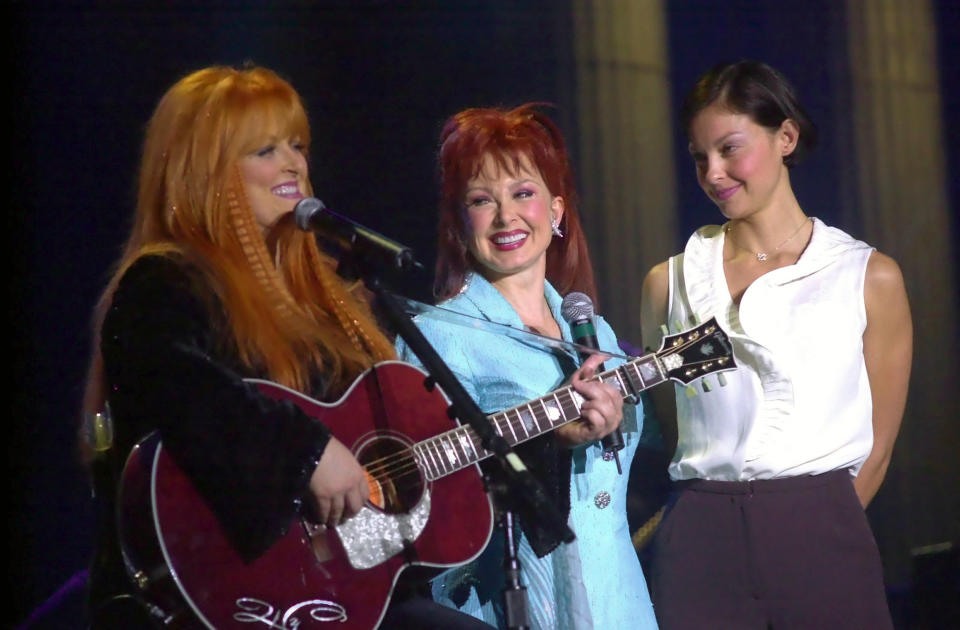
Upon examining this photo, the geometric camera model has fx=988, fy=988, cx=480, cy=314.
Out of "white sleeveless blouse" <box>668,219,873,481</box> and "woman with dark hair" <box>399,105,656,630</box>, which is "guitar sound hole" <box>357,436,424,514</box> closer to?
"woman with dark hair" <box>399,105,656,630</box>

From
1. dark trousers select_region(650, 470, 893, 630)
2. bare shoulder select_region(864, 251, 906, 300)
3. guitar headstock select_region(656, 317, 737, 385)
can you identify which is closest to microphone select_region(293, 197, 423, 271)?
guitar headstock select_region(656, 317, 737, 385)

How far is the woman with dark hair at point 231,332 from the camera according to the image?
187cm

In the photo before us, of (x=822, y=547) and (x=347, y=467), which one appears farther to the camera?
(x=822, y=547)

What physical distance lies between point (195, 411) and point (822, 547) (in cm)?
151

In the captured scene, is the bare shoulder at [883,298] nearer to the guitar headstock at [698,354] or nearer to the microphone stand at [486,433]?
the guitar headstock at [698,354]

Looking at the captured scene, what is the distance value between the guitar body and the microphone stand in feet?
0.74

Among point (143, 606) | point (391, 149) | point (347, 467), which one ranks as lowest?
point (143, 606)

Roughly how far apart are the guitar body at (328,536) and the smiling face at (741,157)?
102 cm

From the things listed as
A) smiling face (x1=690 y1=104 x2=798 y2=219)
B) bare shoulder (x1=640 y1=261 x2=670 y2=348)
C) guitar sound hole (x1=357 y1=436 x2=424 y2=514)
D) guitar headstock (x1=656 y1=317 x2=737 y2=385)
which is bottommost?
guitar sound hole (x1=357 y1=436 x2=424 y2=514)

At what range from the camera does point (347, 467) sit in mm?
1944

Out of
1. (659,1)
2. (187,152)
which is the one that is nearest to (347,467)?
(187,152)

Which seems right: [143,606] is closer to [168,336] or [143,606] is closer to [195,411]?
[195,411]

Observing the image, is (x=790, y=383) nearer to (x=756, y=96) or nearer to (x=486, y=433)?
(x=756, y=96)

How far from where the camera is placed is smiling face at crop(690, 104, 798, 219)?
2.65 meters
